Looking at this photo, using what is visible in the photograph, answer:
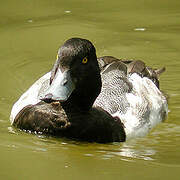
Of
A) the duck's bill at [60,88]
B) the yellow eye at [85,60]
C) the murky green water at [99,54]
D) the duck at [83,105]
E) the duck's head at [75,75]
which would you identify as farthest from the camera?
the yellow eye at [85,60]

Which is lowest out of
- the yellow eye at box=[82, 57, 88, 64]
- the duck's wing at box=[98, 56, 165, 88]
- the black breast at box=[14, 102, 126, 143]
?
the black breast at box=[14, 102, 126, 143]

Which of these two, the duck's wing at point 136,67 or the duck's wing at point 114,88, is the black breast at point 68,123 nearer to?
the duck's wing at point 114,88

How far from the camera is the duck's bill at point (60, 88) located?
579 cm

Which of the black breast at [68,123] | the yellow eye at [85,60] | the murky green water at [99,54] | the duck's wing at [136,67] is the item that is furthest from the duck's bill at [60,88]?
the duck's wing at [136,67]

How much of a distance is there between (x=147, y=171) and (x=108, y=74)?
8.96 ft

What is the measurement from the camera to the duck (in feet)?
20.0

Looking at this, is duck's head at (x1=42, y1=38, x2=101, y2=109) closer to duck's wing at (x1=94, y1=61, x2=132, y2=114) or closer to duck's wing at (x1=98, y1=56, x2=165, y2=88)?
duck's wing at (x1=94, y1=61, x2=132, y2=114)

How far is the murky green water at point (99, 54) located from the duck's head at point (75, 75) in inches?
21.4

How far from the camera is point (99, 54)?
977 cm

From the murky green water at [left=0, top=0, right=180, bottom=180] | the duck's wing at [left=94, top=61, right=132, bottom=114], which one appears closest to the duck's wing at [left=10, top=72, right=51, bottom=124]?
the murky green water at [left=0, top=0, right=180, bottom=180]

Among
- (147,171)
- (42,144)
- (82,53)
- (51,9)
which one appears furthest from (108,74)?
(51,9)

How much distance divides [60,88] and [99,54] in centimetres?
394

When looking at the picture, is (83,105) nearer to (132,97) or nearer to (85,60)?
(85,60)

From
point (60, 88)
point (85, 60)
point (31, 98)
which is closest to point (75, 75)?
point (85, 60)
